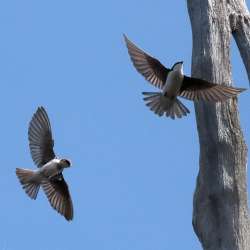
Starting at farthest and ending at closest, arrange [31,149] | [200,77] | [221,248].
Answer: [31,149]
[200,77]
[221,248]

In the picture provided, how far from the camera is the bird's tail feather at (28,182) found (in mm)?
6992

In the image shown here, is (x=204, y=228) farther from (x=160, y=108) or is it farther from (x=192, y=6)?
(x=192, y=6)

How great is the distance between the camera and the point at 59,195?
726cm

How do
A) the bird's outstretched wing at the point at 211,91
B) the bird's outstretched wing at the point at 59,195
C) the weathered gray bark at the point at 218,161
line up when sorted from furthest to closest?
the bird's outstretched wing at the point at 59,195 < the bird's outstretched wing at the point at 211,91 < the weathered gray bark at the point at 218,161

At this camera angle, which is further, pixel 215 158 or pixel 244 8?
pixel 244 8

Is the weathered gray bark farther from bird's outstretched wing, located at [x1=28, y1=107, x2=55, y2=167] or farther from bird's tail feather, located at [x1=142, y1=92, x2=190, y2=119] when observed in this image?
bird's outstretched wing, located at [x1=28, y1=107, x2=55, y2=167]

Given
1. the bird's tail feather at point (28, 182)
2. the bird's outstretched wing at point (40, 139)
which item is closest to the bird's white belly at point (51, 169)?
the bird's tail feather at point (28, 182)

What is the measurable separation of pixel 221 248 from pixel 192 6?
1755 millimetres

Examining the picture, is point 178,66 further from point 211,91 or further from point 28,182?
point 28,182

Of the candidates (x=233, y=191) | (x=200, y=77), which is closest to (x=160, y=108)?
(x=200, y=77)

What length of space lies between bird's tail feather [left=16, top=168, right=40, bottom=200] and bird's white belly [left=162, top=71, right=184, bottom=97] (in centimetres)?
117

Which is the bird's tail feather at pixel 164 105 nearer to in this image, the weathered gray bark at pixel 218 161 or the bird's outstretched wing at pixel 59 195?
the weathered gray bark at pixel 218 161

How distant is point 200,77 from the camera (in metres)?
6.62

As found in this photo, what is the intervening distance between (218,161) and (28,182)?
153 cm
